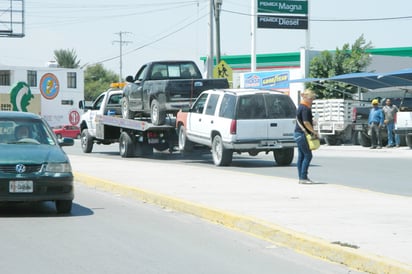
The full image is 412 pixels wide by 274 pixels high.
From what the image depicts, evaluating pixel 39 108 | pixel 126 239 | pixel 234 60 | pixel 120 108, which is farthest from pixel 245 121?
pixel 39 108

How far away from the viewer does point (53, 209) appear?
44.2 ft

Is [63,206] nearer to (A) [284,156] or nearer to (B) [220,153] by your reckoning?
(B) [220,153]

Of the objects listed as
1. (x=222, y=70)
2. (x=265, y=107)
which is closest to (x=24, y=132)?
(x=265, y=107)

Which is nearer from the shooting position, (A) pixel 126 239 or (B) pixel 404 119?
(A) pixel 126 239

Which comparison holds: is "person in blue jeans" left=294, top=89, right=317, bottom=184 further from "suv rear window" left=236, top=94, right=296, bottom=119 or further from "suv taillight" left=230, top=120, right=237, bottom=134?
"suv rear window" left=236, top=94, right=296, bottom=119

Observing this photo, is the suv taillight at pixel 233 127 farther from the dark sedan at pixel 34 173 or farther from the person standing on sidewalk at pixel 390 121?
the person standing on sidewalk at pixel 390 121

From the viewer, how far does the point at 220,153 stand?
22000 mm

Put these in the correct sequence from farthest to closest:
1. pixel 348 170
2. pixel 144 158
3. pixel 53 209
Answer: pixel 144 158 < pixel 348 170 < pixel 53 209

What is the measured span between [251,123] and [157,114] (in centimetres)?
366

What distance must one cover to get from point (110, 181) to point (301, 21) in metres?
33.0

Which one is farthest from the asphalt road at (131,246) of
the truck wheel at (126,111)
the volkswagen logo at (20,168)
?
the truck wheel at (126,111)

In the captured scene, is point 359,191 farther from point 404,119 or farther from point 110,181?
point 404,119

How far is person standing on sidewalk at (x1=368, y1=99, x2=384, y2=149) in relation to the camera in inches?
1195

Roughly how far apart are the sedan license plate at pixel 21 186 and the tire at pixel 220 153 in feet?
33.6
